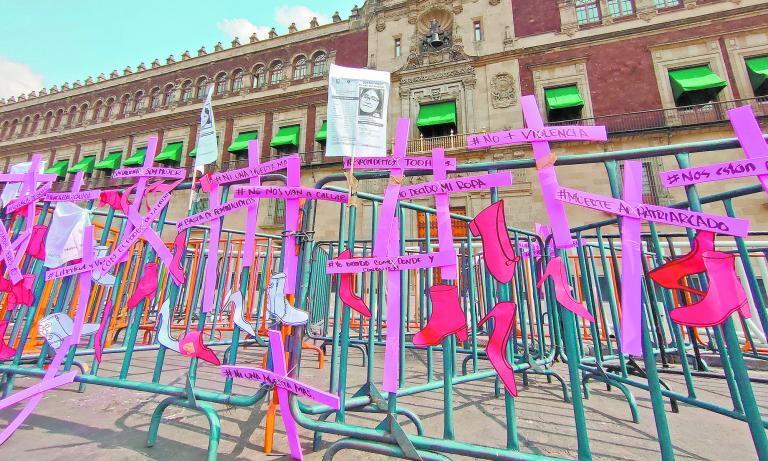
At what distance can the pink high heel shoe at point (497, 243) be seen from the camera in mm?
1507

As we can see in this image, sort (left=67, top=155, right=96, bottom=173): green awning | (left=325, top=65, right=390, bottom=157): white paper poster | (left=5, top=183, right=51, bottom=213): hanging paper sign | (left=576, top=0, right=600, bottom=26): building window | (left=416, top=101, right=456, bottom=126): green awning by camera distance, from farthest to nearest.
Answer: (left=67, top=155, right=96, bottom=173): green awning → (left=416, top=101, right=456, bottom=126): green awning → (left=576, top=0, right=600, bottom=26): building window → (left=5, top=183, right=51, bottom=213): hanging paper sign → (left=325, top=65, right=390, bottom=157): white paper poster

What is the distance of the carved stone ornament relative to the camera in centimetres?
1445

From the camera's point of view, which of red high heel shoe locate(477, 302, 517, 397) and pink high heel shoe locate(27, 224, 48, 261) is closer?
red high heel shoe locate(477, 302, 517, 397)

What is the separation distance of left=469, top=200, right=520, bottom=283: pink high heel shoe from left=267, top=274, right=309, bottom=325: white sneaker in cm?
101

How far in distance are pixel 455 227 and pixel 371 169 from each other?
33.2ft

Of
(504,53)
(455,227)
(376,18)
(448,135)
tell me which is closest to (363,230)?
(455,227)

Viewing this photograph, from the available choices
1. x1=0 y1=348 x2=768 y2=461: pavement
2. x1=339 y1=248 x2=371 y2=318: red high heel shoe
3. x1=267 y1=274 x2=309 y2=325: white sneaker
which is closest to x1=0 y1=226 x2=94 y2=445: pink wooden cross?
x1=0 y1=348 x2=768 y2=461: pavement

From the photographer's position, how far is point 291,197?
1.89 m

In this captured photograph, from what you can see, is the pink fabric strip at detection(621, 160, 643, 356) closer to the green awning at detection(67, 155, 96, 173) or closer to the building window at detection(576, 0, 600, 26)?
the building window at detection(576, 0, 600, 26)

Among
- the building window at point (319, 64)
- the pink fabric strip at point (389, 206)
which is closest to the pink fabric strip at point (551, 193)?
the pink fabric strip at point (389, 206)

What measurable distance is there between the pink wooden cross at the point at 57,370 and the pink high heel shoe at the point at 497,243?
8.31ft

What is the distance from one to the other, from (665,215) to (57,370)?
3.68 m

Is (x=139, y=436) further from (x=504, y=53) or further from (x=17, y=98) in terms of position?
(x=17, y=98)

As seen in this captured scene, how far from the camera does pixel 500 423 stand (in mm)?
2119
